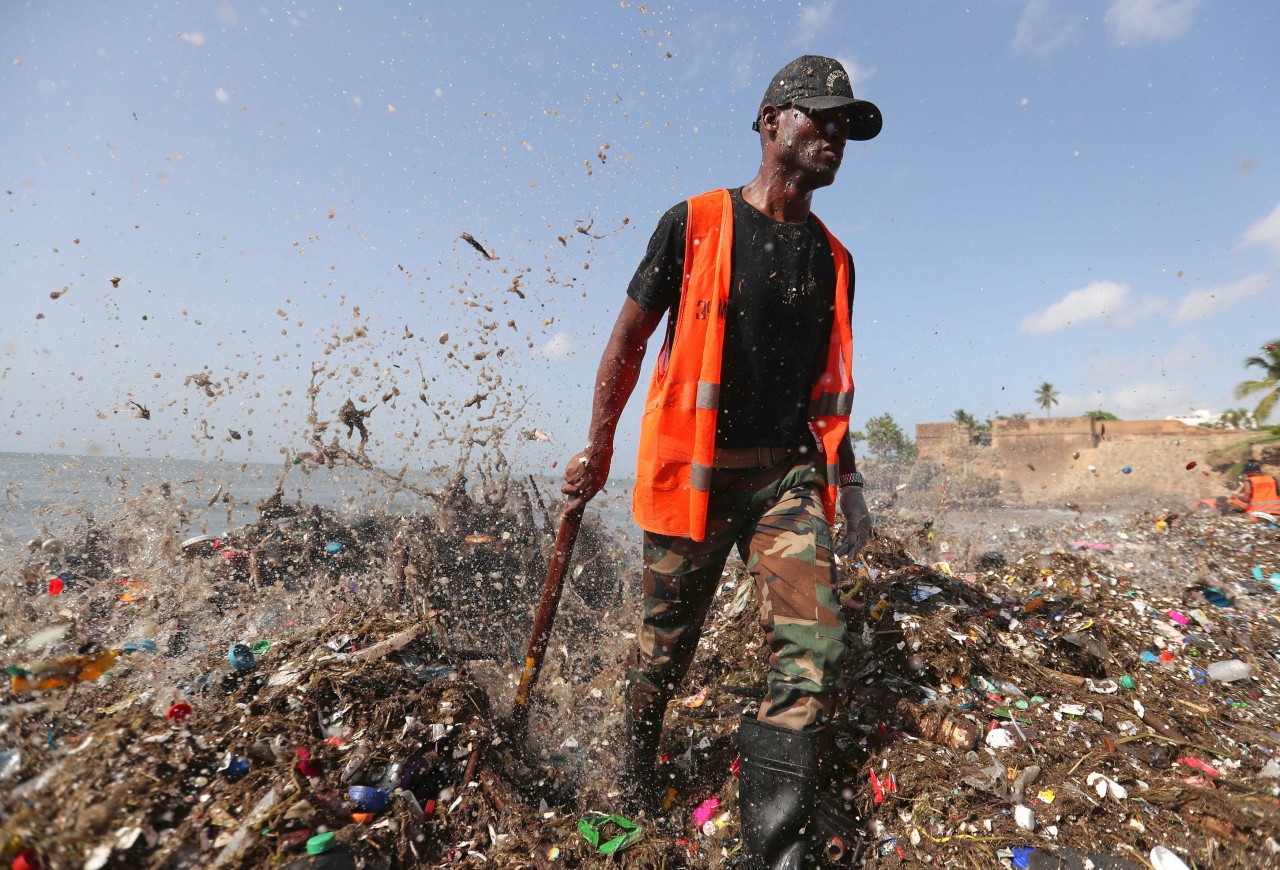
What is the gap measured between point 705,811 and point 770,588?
91 cm

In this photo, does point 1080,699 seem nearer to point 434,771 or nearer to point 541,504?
point 434,771

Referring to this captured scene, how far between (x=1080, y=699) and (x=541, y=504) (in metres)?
4.26

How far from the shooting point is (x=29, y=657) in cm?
223

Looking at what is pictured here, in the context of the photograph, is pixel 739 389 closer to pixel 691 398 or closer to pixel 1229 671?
pixel 691 398

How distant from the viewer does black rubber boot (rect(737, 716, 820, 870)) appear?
174cm

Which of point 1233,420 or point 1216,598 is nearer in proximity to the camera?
point 1216,598

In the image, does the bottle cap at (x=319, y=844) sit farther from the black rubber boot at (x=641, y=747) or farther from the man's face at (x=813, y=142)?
the man's face at (x=813, y=142)

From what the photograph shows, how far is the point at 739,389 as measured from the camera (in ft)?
7.19

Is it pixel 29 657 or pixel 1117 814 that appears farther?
pixel 29 657

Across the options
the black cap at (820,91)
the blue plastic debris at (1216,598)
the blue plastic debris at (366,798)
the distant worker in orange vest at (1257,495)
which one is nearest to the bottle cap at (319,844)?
the blue plastic debris at (366,798)

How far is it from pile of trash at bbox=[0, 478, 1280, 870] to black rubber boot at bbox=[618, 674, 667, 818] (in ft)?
0.28

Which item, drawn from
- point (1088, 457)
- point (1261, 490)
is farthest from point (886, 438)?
point (1261, 490)

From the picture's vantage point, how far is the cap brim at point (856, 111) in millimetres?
2072

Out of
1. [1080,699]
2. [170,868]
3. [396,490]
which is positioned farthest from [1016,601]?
[396,490]
